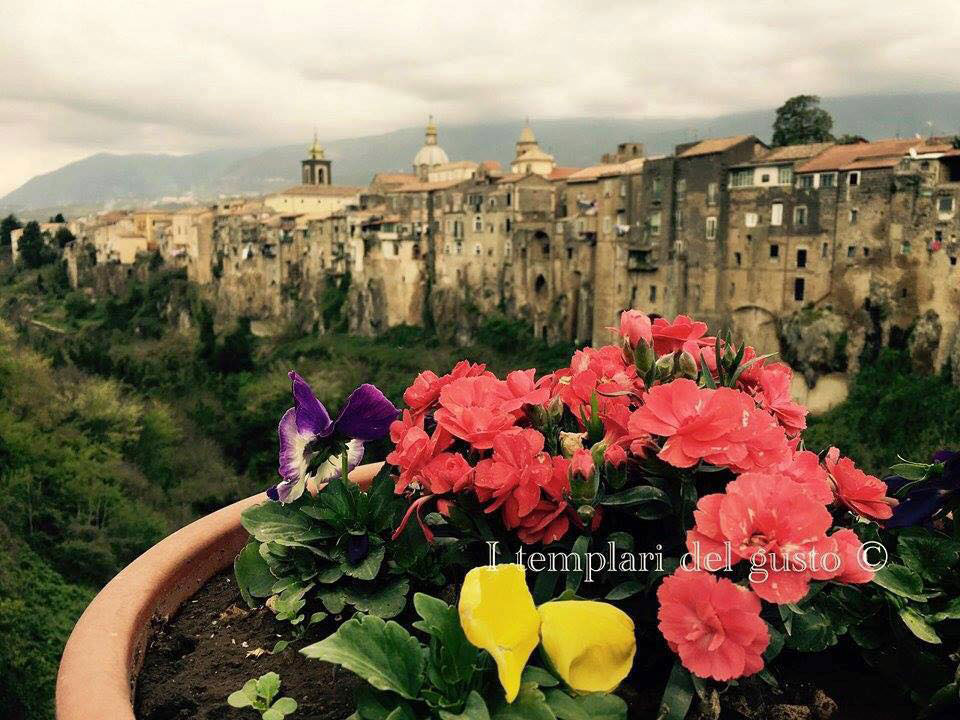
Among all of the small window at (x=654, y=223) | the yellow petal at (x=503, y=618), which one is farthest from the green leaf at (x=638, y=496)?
the small window at (x=654, y=223)

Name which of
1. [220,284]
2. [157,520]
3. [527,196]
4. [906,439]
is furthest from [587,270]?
[220,284]

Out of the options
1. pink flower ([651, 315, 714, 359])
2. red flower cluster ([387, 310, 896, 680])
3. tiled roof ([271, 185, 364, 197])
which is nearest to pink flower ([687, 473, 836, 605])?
red flower cluster ([387, 310, 896, 680])

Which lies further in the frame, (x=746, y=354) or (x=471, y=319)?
(x=471, y=319)

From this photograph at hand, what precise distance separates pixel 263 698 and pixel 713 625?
953mm

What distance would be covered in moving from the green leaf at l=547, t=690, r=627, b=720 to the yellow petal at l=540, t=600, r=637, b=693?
0.03 m

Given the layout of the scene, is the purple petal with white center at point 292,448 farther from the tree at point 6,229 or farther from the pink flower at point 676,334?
the tree at point 6,229

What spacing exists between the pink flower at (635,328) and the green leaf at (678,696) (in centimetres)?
70

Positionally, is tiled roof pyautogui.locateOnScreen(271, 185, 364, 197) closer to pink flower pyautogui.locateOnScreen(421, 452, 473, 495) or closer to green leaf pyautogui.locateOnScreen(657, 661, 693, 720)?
pink flower pyautogui.locateOnScreen(421, 452, 473, 495)

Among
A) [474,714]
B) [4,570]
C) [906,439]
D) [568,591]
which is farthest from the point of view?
[906,439]

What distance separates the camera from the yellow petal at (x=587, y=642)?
1.51 metres

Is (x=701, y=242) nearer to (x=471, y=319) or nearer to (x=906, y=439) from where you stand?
(x=906, y=439)

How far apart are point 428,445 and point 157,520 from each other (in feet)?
60.0

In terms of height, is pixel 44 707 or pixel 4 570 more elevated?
pixel 4 570

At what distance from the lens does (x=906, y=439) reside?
21656 millimetres
